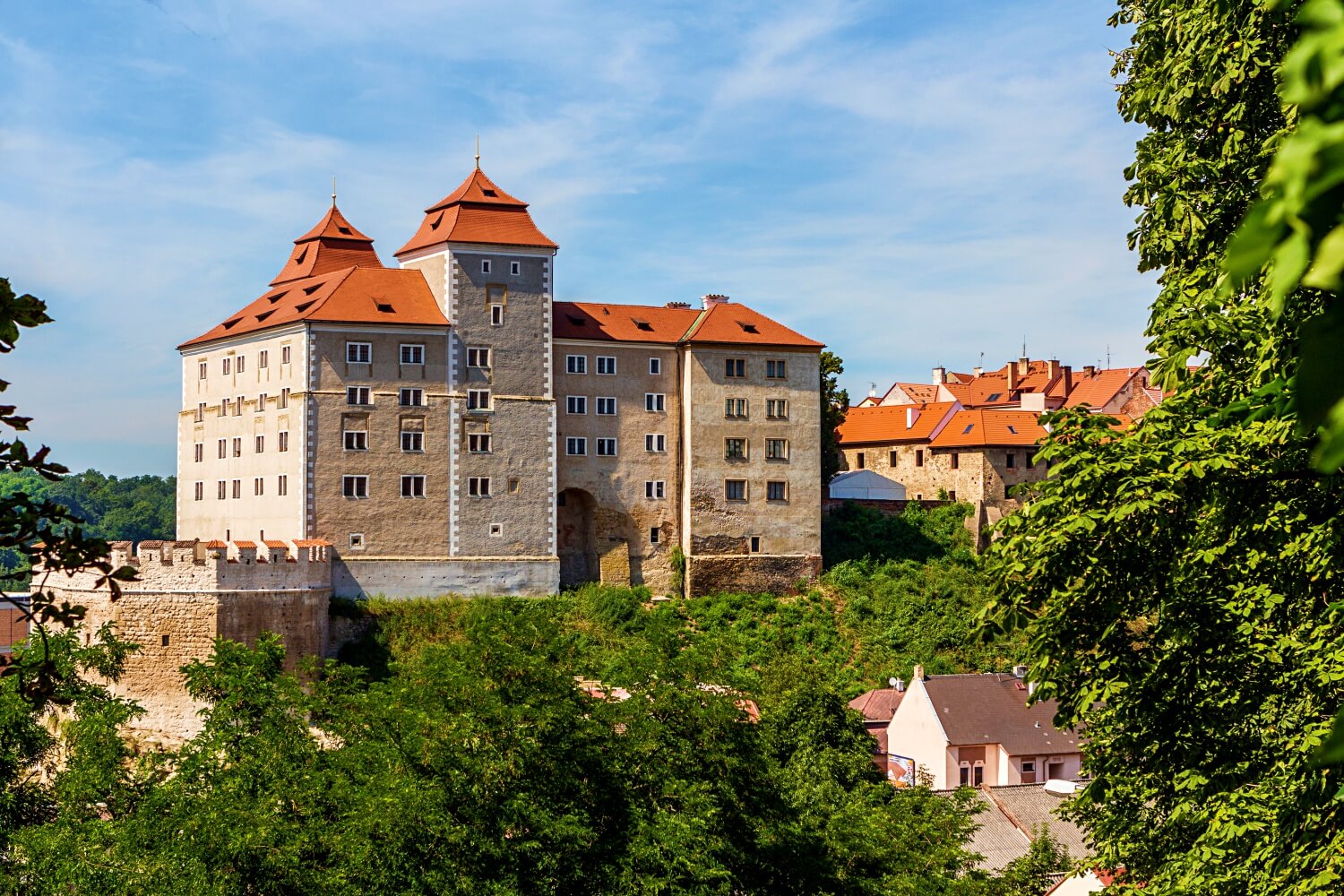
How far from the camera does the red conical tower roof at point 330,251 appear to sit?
55531 millimetres

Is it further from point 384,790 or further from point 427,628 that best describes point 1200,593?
point 427,628

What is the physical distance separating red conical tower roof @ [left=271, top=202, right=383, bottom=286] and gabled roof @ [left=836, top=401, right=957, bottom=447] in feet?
78.6

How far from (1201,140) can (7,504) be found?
35.9ft

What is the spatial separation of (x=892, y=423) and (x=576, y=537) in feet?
79.6

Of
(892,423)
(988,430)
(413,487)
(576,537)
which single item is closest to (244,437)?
(413,487)

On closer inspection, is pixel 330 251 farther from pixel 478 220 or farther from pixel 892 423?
pixel 892 423

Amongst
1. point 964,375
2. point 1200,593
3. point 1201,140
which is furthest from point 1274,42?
point 964,375

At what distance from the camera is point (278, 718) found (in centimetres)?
2500

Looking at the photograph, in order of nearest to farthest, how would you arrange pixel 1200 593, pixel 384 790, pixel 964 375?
pixel 1200 593
pixel 384 790
pixel 964 375

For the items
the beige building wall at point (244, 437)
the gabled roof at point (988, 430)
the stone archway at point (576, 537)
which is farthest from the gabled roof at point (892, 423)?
the beige building wall at point (244, 437)

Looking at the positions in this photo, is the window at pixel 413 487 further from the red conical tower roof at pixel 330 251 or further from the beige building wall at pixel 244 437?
the red conical tower roof at pixel 330 251

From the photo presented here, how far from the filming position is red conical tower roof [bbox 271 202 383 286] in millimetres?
55531

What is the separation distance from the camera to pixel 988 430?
63938 mm

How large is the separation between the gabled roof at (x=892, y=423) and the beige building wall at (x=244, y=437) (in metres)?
28.4
